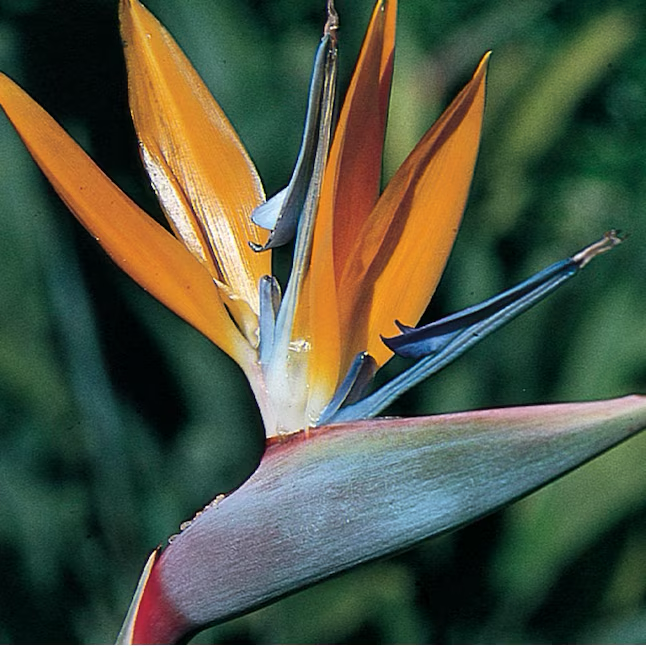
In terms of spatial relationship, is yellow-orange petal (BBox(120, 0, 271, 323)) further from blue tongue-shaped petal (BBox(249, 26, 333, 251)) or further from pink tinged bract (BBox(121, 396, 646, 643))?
pink tinged bract (BBox(121, 396, 646, 643))

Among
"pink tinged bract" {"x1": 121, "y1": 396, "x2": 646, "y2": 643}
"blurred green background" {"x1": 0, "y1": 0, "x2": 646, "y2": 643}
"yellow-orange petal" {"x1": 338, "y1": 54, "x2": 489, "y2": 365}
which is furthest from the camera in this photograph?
"blurred green background" {"x1": 0, "y1": 0, "x2": 646, "y2": 643}

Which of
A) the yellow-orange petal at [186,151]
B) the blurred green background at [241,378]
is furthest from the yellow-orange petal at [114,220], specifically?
the blurred green background at [241,378]

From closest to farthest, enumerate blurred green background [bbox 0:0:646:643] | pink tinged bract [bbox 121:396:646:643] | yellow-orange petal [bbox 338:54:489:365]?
pink tinged bract [bbox 121:396:646:643] → yellow-orange petal [bbox 338:54:489:365] → blurred green background [bbox 0:0:646:643]

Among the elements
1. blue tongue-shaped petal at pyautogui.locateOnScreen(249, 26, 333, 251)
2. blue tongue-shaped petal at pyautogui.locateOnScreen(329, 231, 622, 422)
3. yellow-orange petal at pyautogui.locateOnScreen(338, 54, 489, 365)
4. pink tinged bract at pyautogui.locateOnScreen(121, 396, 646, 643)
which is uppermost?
blue tongue-shaped petal at pyautogui.locateOnScreen(249, 26, 333, 251)

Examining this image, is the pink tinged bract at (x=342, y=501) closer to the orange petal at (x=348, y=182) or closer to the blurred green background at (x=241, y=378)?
the orange petal at (x=348, y=182)

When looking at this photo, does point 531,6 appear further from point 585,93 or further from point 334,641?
point 334,641

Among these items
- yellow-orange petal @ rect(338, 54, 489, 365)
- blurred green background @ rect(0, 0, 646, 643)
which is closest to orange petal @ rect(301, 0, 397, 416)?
yellow-orange petal @ rect(338, 54, 489, 365)

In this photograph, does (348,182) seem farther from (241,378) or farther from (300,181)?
(241,378)
